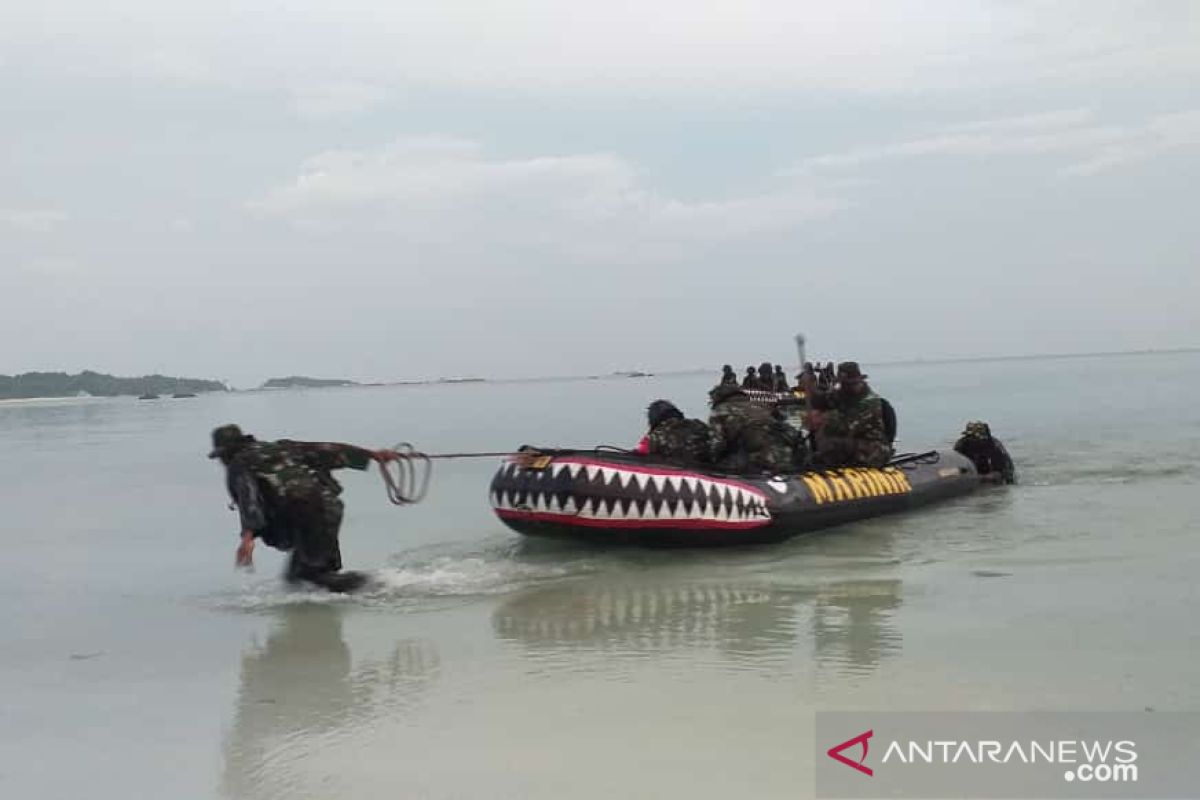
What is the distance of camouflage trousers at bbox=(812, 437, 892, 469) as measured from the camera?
10.7 meters

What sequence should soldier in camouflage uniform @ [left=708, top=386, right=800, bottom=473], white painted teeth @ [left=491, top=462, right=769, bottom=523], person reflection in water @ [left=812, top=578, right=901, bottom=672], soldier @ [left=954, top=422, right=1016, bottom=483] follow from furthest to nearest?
soldier @ [left=954, top=422, right=1016, bottom=483] < soldier in camouflage uniform @ [left=708, top=386, right=800, bottom=473] < white painted teeth @ [left=491, top=462, right=769, bottom=523] < person reflection in water @ [left=812, top=578, right=901, bottom=672]

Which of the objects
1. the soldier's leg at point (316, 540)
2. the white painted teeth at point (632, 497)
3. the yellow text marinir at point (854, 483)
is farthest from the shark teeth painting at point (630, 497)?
the soldier's leg at point (316, 540)

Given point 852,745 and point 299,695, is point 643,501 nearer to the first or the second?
point 299,695

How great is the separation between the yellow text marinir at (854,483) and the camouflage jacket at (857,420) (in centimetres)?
38

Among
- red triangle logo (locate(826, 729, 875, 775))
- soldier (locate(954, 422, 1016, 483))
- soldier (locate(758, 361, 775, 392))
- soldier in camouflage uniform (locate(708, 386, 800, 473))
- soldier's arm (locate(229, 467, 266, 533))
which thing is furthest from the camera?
soldier (locate(758, 361, 775, 392))

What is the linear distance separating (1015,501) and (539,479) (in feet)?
18.6

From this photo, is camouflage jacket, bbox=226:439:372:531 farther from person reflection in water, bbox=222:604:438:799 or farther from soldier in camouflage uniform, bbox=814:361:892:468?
soldier in camouflage uniform, bbox=814:361:892:468

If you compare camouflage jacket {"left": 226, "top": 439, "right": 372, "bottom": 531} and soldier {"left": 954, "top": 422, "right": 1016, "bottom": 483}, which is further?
soldier {"left": 954, "top": 422, "right": 1016, "bottom": 483}

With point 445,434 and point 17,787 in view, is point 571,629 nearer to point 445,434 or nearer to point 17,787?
point 17,787

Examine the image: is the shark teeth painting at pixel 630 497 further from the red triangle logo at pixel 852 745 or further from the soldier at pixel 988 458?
the soldier at pixel 988 458

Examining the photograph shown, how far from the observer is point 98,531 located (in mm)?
12078

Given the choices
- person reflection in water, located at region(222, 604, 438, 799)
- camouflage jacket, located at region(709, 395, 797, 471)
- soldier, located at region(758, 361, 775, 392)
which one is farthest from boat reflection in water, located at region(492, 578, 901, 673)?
soldier, located at region(758, 361, 775, 392)

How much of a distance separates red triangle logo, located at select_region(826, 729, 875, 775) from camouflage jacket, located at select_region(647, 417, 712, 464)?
5.04m

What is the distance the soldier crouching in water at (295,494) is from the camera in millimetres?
7336
